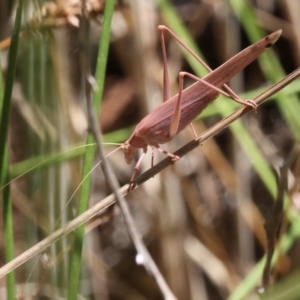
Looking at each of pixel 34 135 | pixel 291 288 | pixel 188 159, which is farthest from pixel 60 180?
pixel 188 159

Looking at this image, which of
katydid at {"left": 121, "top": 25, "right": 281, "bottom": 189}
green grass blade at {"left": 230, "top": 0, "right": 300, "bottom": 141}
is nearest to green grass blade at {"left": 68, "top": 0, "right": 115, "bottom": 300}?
katydid at {"left": 121, "top": 25, "right": 281, "bottom": 189}

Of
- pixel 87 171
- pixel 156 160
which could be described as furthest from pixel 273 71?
pixel 87 171

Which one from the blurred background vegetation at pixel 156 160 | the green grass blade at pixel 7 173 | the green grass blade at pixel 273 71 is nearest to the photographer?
the green grass blade at pixel 7 173

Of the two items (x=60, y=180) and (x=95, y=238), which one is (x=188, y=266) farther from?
A: (x=60, y=180)

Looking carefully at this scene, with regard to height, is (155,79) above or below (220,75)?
above

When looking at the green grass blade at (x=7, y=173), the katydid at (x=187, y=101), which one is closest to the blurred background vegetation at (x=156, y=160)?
the green grass blade at (x=7, y=173)

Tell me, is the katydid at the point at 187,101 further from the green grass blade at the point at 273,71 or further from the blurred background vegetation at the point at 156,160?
the green grass blade at the point at 273,71

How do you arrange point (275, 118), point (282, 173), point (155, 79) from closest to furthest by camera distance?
1. point (282, 173)
2. point (155, 79)
3. point (275, 118)

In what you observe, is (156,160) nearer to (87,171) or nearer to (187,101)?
(187,101)
